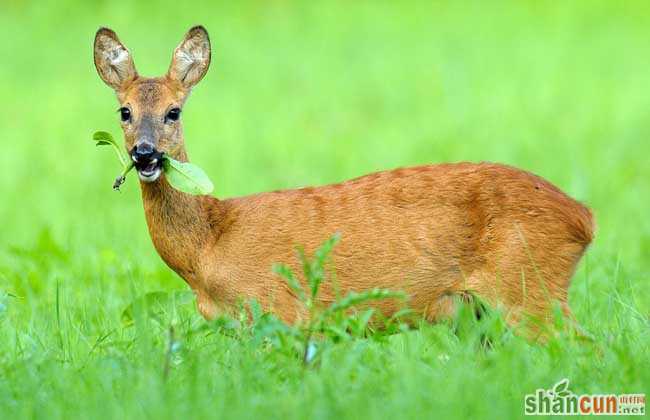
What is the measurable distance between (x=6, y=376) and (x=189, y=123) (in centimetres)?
989

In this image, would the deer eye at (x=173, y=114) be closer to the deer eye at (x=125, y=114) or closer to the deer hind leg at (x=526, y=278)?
the deer eye at (x=125, y=114)

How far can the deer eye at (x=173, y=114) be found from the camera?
614cm

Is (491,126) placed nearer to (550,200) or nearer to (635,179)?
(635,179)

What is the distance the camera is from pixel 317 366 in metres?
4.90

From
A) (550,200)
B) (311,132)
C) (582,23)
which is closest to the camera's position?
(550,200)

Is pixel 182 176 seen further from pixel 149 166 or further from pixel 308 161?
pixel 308 161

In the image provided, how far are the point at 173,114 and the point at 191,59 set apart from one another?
0.50 m

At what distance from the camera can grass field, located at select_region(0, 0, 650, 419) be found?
186 inches

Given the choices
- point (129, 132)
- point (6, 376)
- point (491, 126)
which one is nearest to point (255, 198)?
point (129, 132)

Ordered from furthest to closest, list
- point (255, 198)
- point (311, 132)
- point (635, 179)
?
point (311, 132)
point (635, 179)
point (255, 198)

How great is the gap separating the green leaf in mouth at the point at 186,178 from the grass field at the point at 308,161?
21.4 inches

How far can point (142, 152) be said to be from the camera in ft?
18.9
